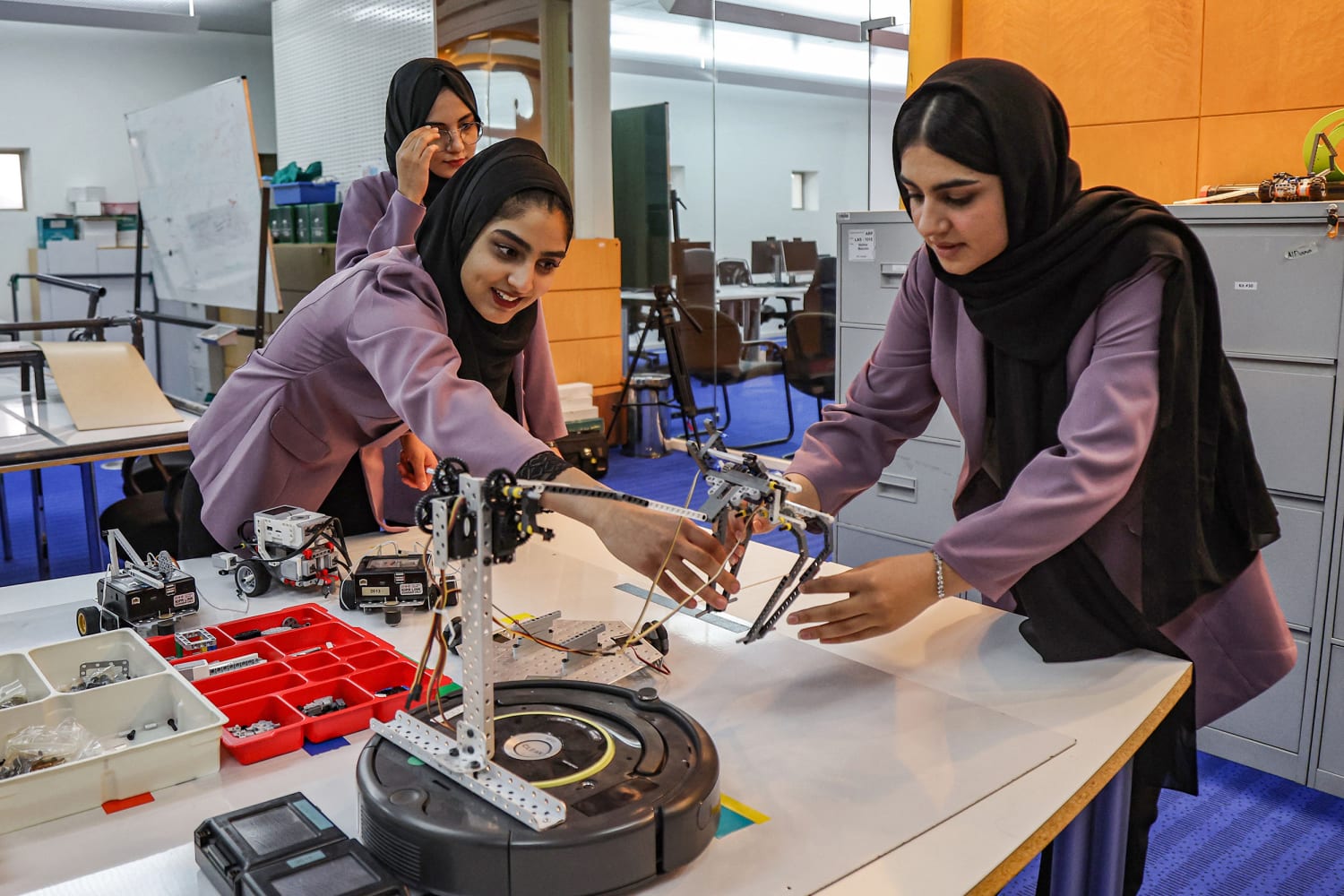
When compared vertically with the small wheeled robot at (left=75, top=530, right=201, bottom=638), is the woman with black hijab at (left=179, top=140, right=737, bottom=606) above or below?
above

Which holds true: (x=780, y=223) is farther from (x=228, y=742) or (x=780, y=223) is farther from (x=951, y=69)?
(x=228, y=742)

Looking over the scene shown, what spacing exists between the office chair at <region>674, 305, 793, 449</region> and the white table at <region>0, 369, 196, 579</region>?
3.49 meters

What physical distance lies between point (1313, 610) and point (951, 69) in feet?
6.07

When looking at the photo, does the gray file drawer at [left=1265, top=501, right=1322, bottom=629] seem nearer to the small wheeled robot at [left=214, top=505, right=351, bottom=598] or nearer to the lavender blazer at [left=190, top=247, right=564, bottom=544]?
the lavender blazer at [left=190, top=247, right=564, bottom=544]

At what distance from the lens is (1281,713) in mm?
2594

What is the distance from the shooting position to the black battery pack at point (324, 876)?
2.58ft

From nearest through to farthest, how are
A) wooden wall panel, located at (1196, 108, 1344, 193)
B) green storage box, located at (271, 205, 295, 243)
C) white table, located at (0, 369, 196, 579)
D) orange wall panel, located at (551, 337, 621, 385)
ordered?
white table, located at (0, 369, 196, 579) < wooden wall panel, located at (1196, 108, 1344, 193) < orange wall panel, located at (551, 337, 621, 385) < green storage box, located at (271, 205, 295, 243)

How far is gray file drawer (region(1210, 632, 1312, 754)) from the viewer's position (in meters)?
2.56

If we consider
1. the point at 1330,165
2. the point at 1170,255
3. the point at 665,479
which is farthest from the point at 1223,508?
the point at 665,479

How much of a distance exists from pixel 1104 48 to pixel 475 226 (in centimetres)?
290

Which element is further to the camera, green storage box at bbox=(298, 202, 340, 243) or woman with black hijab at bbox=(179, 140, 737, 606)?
green storage box at bbox=(298, 202, 340, 243)

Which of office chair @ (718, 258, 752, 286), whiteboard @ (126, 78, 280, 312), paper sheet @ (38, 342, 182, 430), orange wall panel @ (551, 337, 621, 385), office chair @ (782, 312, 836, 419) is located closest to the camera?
paper sheet @ (38, 342, 182, 430)

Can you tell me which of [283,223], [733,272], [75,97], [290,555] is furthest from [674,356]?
[75,97]

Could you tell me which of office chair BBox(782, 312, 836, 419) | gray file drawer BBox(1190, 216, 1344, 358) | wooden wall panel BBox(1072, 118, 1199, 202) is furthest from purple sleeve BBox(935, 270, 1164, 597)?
office chair BBox(782, 312, 836, 419)
